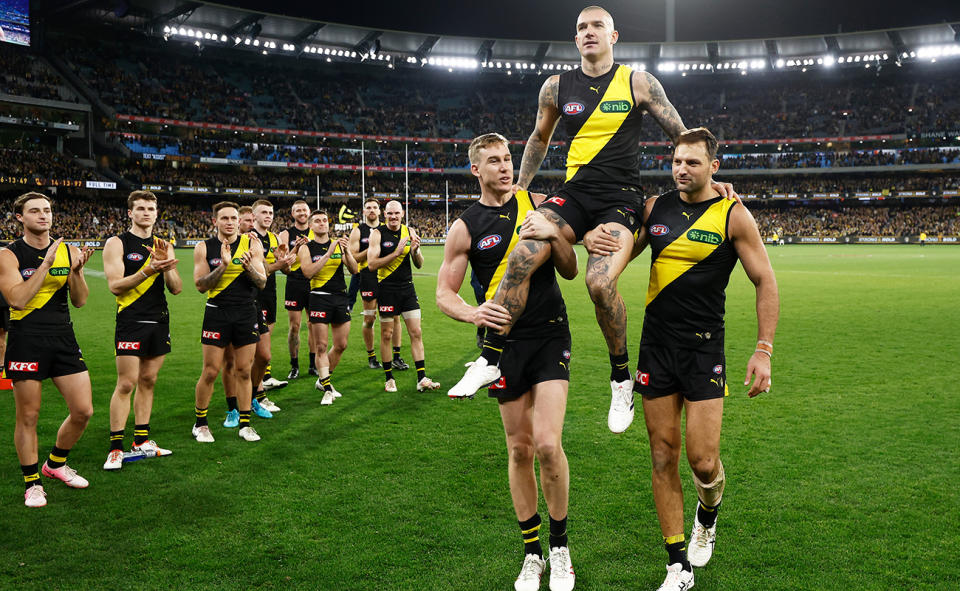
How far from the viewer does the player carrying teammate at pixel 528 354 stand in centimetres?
412

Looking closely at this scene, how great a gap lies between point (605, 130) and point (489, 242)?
1268 millimetres

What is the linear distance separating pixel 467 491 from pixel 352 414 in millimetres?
3120

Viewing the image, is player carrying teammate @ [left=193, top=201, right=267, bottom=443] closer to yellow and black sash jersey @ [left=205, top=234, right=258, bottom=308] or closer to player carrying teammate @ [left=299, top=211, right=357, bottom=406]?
yellow and black sash jersey @ [left=205, top=234, right=258, bottom=308]

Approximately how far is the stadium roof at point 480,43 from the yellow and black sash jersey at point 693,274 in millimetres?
63646

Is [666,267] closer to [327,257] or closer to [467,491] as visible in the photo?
[467,491]

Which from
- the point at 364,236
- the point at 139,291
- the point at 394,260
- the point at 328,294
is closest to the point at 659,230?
the point at 139,291

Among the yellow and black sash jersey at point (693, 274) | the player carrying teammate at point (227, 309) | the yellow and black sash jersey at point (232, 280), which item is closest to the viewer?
the yellow and black sash jersey at point (693, 274)

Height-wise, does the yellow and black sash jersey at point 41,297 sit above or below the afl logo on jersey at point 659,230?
below

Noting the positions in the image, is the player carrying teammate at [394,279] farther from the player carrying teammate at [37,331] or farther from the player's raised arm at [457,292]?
the player's raised arm at [457,292]

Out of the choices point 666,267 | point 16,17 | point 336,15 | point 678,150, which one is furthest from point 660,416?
point 336,15

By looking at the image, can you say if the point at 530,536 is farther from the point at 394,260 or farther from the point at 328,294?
the point at 394,260

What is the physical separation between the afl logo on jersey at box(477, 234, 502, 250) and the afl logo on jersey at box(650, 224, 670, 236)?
106 cm

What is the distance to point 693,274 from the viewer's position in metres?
4.25

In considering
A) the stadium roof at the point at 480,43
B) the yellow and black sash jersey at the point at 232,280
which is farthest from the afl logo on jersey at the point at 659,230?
the stadium roof at the point at 480,43
